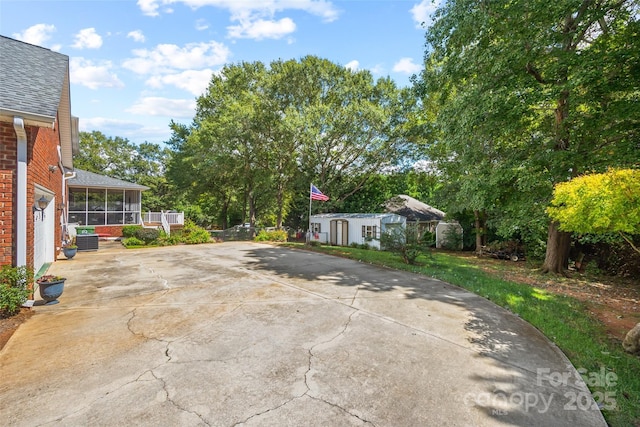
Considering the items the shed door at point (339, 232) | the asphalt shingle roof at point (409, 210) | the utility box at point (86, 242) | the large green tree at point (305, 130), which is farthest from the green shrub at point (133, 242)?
the asphalt shingle roof at point (409, 210)

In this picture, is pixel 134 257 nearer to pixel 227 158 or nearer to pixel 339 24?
pixel 227 158

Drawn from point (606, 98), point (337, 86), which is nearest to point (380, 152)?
point (337, 86)

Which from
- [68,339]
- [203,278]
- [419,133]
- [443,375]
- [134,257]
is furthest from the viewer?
[419,133]

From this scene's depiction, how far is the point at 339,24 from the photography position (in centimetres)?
1141

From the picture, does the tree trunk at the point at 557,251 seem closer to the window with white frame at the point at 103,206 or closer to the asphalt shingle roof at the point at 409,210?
the asphalt shingle roof at the point at 409,210

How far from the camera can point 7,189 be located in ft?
17.8

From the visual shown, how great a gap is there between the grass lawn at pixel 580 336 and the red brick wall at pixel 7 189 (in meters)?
9.25

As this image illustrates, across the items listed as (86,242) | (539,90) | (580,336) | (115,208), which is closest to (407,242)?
(580,336)

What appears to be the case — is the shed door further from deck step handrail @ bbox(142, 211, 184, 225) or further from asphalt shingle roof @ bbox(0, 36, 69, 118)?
asphalt shingle roof @ bbox(0, 36, 69, 118)

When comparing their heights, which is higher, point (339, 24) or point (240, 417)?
point (339, 24)

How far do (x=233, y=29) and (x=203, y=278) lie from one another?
981 centimetres

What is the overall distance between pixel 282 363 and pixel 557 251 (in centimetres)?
1254

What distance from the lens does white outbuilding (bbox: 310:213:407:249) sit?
709 inches

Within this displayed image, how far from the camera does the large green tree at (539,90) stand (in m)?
8.60
